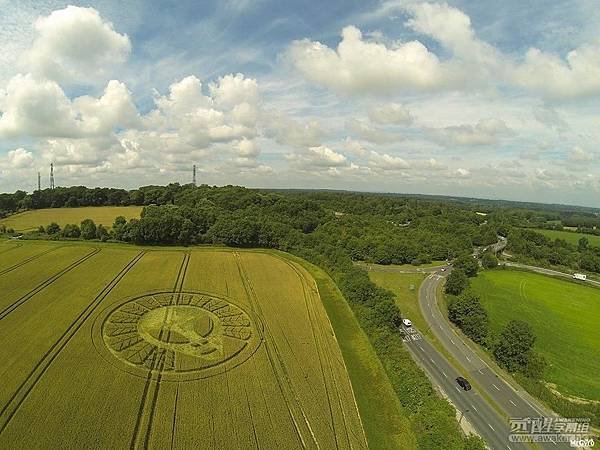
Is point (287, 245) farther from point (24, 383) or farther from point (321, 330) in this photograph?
point (24, 383)

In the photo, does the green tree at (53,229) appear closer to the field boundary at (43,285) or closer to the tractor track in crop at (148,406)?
the field boundary at (43,285)

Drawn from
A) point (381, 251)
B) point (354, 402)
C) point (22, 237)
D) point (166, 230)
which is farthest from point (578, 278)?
point (22, 237)

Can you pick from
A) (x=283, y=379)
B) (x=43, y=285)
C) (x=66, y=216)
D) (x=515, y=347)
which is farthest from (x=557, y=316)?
(x=66, y=216)

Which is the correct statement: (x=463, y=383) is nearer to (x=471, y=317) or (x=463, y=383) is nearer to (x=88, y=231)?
(x=471, y=317)

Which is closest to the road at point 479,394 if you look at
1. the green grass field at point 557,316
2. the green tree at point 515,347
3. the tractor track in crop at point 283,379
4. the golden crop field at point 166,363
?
the green tree at point 515,347

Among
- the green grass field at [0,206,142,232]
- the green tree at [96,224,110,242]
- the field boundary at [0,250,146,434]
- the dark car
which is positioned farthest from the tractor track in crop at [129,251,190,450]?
the green grass field at [0,206,142,232]

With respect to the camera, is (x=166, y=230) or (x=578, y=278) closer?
(x=166, y=230)
